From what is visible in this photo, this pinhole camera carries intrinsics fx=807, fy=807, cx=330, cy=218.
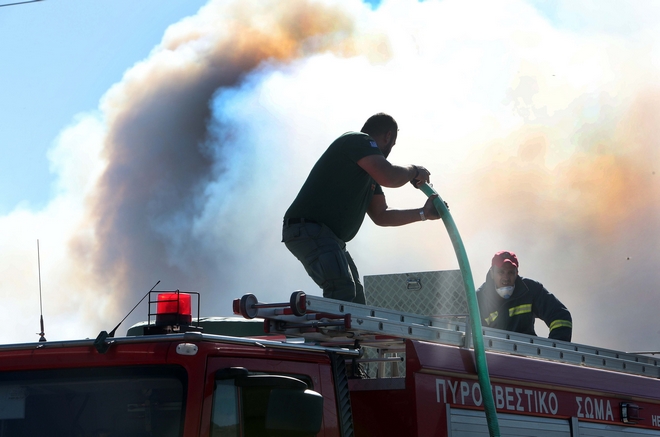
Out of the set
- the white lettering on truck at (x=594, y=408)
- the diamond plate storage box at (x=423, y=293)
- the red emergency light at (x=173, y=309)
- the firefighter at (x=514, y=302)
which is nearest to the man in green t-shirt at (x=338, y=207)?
the red emergency light at (x=173, y=309)

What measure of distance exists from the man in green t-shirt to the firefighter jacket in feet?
6.09

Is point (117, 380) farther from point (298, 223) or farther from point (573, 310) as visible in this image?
point (573, 310)

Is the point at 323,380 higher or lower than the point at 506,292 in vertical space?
lower

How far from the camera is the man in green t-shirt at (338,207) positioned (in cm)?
423

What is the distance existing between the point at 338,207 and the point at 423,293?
1914mm

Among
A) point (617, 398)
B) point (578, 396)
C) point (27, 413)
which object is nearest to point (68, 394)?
point (27, 413)

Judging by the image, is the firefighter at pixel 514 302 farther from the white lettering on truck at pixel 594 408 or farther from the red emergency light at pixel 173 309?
the red emergency light at pixel 173 309

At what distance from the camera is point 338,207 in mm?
4418

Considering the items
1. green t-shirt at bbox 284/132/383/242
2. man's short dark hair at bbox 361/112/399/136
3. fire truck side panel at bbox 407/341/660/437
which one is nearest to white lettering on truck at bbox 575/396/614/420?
fire truck side panel at bbox 407/341/660/437

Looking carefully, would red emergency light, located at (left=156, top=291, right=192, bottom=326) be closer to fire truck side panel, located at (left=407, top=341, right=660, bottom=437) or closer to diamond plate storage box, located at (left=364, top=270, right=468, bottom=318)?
fire truck side panel, located at (left=407, top=341, right=660, bottom=437)

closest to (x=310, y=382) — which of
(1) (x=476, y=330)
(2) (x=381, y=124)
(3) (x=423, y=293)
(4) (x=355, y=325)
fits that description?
(4) (x=355, y=325)

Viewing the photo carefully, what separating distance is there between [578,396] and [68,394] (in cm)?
289

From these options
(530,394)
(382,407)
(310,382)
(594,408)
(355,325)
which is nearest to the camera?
(310,382)

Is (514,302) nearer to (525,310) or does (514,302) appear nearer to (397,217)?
(525,310)
